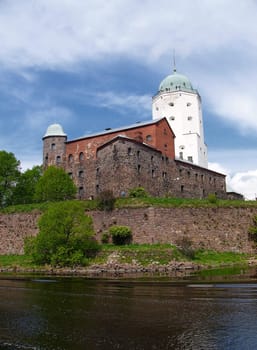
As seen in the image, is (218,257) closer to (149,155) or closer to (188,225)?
(188,225)

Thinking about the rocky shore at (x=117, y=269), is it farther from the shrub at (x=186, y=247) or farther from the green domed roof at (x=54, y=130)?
the green domed roof at (x=54, y=130)

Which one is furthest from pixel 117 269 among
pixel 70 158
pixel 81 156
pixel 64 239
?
pixel 70 158

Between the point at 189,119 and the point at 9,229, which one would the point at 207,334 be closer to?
the point at 9,229

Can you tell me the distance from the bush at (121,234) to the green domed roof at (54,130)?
25.2 m

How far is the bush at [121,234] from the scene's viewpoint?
3709 centimetres

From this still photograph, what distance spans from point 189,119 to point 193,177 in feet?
52.5

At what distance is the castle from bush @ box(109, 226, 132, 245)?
26.5 feet

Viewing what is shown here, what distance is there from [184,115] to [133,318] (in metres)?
59.3

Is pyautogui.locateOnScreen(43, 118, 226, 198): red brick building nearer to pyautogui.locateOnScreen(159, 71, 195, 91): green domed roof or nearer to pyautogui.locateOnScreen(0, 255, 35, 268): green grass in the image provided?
pyautogui.locateOnScreen(0, 255, 35, 268): green grass

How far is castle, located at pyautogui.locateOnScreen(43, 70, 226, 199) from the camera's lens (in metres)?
46.8

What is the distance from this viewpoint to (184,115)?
68438mm

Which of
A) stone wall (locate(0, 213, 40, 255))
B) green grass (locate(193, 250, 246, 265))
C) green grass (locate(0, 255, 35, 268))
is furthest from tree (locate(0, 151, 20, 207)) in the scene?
green grass (locate(193, 250, 246, 265))

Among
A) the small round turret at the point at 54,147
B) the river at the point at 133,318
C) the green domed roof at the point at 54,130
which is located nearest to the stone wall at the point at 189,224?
the small round turret at the point at 54,147

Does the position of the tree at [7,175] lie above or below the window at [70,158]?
below
